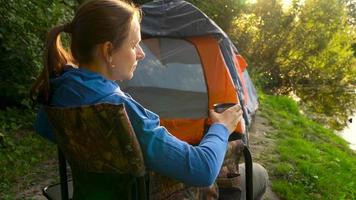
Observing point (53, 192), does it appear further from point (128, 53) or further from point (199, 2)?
point (199, 2)

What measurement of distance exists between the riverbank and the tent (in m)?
1.00

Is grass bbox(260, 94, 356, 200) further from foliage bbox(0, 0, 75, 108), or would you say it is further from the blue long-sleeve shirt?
the blue long-sleeve shirt

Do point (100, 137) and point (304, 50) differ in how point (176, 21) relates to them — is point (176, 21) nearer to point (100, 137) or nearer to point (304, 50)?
point (100, 137)

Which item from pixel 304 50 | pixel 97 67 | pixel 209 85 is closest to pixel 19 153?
pixel 209 85

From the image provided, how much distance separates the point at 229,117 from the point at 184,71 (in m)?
2.54

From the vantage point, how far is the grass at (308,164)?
4578 mm

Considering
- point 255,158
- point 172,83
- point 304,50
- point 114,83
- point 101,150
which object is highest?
point 114,83

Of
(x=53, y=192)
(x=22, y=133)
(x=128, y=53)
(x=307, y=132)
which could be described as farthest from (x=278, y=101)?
(x=128, y=53)

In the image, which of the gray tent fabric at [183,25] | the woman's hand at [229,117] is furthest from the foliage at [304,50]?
the woman's hand at [229,117]

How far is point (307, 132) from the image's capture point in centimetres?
738

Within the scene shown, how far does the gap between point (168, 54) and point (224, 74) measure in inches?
21.6

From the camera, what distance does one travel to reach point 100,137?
140cm

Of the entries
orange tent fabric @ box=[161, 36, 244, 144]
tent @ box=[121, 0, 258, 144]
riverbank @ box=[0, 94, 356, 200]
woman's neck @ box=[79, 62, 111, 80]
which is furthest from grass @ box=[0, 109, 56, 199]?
woman's neck @ box=[79, 62, 111, 80]

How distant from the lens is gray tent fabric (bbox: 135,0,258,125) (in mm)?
3955
